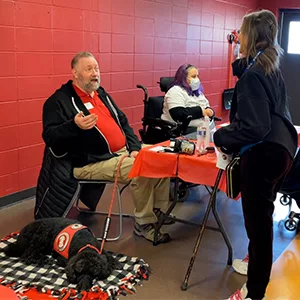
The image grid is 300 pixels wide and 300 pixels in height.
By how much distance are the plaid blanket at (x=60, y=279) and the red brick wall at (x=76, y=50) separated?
1169mm

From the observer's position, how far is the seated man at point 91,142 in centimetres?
296

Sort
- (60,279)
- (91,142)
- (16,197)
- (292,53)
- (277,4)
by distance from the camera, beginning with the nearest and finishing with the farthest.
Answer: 1. (60,279)
2. (91,142)
3. (16,197)
4. (277,4)
5. (292,53)

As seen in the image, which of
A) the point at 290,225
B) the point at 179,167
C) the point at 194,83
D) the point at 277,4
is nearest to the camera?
the point at 179,167

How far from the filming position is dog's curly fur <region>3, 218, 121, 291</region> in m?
2.38

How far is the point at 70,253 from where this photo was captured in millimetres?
2518

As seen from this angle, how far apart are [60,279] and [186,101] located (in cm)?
208

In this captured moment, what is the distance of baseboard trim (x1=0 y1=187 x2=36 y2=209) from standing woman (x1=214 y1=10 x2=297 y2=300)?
2094 mm

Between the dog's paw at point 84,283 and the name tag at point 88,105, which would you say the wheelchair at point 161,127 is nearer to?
the name tag at point 88,105

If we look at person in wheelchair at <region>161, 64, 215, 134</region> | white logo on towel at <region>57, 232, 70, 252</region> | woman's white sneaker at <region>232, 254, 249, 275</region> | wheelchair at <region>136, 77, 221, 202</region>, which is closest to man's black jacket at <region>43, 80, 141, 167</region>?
white logo on towel at <region>57, 232, 70, 252</region>

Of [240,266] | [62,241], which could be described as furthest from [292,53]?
[62,241]

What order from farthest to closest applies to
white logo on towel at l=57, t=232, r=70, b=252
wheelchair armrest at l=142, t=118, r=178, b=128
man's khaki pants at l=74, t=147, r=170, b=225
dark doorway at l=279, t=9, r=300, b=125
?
dark doorway at l=279, t=9, r=300, b=125 < wheelchair armrest at l=142, t=118, r=178, b=128 < man's khaki pants at l=74, t=147, r=170, b=225 < white logo on towel at l=57, t=232, r=70, b=252

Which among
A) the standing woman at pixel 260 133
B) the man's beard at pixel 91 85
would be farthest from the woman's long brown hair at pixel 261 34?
the man's beard at pixel 91 85

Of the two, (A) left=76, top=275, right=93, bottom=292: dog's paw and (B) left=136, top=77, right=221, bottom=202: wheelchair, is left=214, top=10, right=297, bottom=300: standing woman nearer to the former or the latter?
(A) left=76, top=275, right=93, bottom=292: dog's paw

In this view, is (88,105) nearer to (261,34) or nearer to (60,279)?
(60,279)
